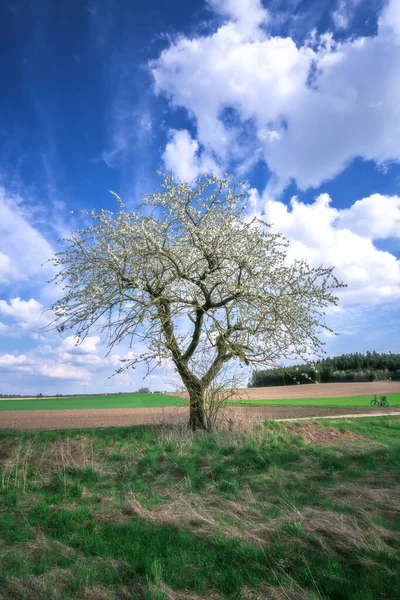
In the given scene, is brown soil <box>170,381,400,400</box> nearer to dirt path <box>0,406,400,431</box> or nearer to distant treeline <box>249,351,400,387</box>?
distant treeline <box>249,351,400,387</box>

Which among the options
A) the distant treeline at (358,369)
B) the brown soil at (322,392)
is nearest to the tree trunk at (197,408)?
the brown soil at (322,392)

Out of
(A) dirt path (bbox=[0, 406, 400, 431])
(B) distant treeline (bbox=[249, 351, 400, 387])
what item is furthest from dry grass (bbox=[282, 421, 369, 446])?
(B) distant treeline (bbox=[249, 351, 400, 387])

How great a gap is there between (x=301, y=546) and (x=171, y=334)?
387 inches

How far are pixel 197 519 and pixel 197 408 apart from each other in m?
8.64

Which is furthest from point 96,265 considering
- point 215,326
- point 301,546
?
point 301,546

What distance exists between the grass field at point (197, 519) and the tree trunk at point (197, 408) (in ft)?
6.31

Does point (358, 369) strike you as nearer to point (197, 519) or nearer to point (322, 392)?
point (322, 392)

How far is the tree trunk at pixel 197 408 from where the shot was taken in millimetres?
14945

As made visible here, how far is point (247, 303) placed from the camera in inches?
585

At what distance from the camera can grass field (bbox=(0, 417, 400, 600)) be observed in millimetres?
4672

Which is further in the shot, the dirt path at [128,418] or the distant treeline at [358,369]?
the distant treeline at [358,369]

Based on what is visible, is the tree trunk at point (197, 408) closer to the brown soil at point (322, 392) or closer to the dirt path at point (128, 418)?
the dirt path at point (128, 418)

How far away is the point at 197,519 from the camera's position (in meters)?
6.51

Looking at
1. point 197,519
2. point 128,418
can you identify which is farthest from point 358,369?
point 197,519
